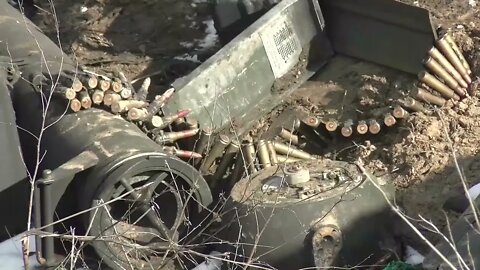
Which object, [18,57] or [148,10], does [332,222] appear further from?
[148,10]

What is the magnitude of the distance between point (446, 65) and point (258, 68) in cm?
196

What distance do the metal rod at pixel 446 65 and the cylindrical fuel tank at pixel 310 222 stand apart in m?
2.33

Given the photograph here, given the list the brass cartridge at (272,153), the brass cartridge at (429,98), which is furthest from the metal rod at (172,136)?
the brass cartridge at (429,98)

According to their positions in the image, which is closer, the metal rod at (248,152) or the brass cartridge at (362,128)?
the metal rod at (248,152)

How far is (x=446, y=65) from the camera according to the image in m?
8.09

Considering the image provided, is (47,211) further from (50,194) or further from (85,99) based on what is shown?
(85,99)

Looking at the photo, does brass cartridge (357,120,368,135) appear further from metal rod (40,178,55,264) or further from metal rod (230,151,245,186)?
metal rod (40,178,55,264)

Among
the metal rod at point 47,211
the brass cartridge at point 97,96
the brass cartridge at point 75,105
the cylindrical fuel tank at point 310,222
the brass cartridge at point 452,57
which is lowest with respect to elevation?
the brass cartridge at point 452,57

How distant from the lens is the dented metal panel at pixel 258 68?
336 inches

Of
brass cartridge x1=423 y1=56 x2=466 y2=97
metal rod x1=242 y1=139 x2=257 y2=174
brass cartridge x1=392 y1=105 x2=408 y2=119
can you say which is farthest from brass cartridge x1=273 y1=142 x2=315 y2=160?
brass cartridge x1=423 y1=56 x2=466 y2=97

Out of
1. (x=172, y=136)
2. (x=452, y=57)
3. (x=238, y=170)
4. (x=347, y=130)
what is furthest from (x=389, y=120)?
(x=172, y=136)

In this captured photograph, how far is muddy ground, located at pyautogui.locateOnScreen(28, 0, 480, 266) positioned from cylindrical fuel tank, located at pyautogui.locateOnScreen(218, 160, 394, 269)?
0.81 m

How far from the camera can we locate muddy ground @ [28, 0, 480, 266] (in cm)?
714

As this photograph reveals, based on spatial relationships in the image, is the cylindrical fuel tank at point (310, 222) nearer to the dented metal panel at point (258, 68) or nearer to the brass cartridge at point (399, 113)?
the brass cartridge at point (399, 113)
